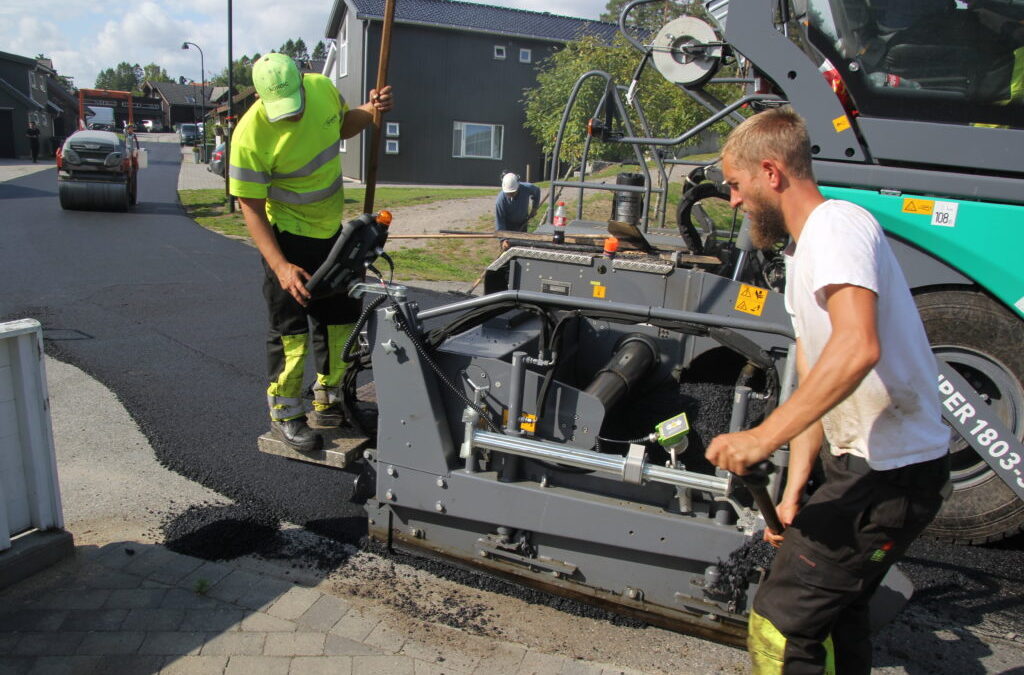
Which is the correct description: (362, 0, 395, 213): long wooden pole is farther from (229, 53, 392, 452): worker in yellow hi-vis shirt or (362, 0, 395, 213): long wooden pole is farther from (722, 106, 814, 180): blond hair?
(722, 106, 814, 180): blond hair

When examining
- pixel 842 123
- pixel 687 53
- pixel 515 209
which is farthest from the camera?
pixel 515 209

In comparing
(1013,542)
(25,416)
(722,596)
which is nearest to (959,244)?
(1013,542)

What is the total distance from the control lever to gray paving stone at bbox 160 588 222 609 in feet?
6.76

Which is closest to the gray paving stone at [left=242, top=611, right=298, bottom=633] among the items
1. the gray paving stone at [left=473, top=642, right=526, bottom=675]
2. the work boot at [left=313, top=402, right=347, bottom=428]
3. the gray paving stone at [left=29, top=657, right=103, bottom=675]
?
the gray paving stone at [left=29, top=657, right=103, bottom=675]

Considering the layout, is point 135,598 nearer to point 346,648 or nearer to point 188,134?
point 346,648

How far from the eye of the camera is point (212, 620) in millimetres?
2863

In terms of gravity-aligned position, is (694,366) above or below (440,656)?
above

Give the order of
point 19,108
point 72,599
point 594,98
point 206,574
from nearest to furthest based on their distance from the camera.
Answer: point 72,599, point 206,574, point 594,98, point 19,108

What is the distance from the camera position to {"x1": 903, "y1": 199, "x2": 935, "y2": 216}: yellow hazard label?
3.30 metres

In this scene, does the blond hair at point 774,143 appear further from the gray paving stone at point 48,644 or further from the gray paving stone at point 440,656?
the gray paving stone at point 48,644

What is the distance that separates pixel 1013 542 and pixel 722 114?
2.56 meters

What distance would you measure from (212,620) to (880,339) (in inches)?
97.1

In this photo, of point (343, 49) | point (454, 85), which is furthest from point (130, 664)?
point (343, 49)

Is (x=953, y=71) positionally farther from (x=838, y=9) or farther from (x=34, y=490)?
(x=34, y=490)
